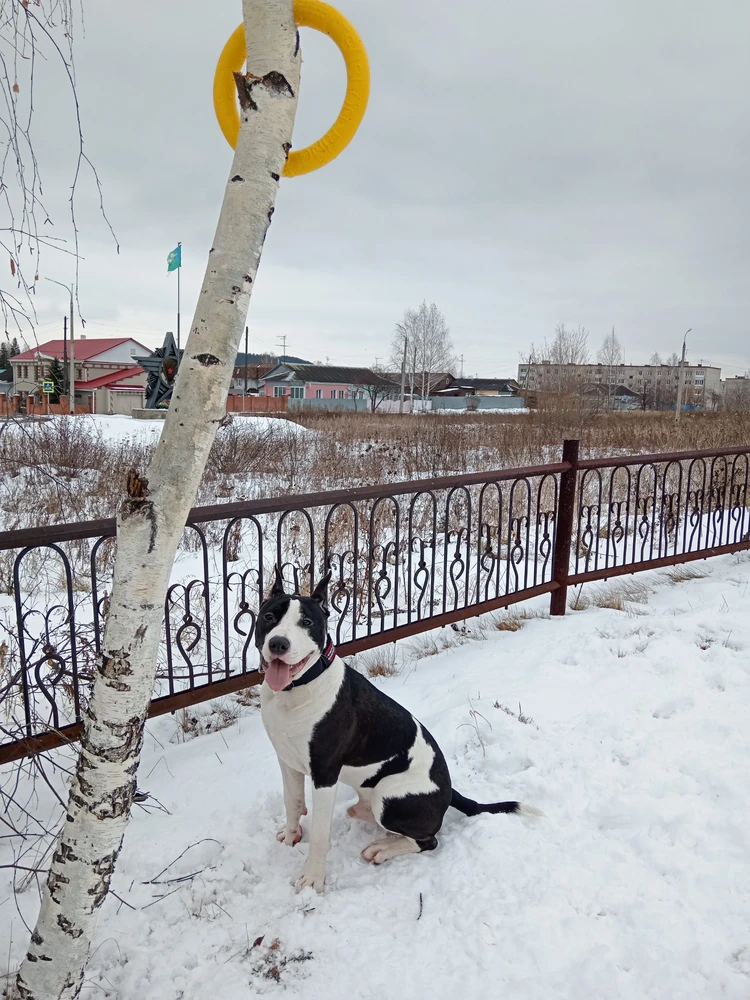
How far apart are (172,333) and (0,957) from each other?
58.5ft

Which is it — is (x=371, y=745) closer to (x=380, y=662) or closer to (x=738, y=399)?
(x=380, y=662)

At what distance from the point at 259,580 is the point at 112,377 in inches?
1777

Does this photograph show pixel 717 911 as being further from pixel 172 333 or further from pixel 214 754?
pixel 172 333

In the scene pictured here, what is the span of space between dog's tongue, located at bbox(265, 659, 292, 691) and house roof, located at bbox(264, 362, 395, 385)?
6165cm

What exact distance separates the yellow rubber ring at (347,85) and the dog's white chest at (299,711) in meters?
1.52

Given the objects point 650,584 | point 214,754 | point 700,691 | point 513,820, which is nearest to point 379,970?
point 513,820

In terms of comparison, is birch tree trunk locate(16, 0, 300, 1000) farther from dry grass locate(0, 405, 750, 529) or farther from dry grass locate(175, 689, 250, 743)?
dry grass locate(0, 405, 750, 529)

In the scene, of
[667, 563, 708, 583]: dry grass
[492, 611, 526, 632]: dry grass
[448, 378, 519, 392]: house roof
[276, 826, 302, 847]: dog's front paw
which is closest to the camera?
[276, 826, 302, 847]: dog's front paw

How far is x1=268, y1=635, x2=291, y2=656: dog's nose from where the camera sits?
1762 millimetres

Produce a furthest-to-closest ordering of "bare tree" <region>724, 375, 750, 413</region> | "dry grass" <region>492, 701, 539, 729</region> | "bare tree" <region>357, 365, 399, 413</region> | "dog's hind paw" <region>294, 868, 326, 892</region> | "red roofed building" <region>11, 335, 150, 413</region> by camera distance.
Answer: "bare tree" <region>357, 365, 399, 413</region>
"red roofed building" <region>11, 335, 150, 413</region>
"bare tree" <region>724, 375, 750, 413</region>
"dry grass" <region>492, 701, 539, 729</region>
"dog's hind paw" <region>294, 868, 326, 892</region>

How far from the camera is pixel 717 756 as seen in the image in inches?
102

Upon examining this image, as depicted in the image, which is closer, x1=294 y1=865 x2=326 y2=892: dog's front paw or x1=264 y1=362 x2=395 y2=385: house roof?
x1=294 y1=865 x2=326 y2=892: dog's front paw

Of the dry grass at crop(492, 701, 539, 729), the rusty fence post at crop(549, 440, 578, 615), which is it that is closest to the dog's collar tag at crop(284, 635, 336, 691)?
the dry grass at crop(492, 701, 539, 729)

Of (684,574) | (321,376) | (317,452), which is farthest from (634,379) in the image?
(684,574)
